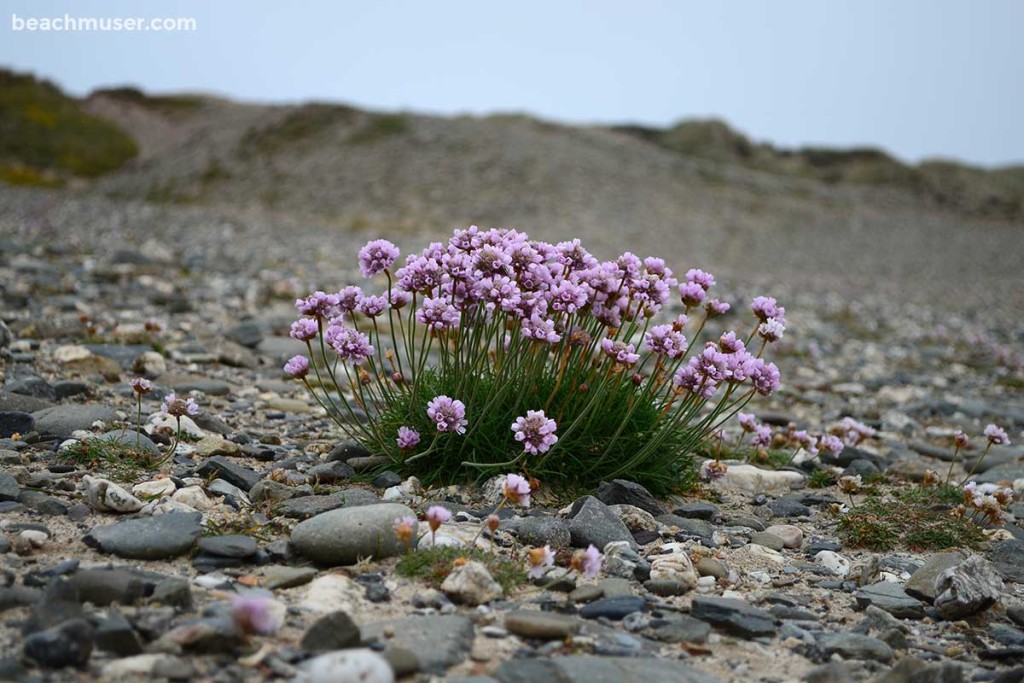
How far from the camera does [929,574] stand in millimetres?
4430

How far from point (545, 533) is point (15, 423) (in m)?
3.65

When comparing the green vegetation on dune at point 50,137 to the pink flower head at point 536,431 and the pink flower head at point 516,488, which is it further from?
the pink flower head at point 516,488

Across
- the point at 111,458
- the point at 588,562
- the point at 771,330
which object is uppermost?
the point at 771,330

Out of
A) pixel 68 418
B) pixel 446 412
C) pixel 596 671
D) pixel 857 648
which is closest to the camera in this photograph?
pixel 596 671

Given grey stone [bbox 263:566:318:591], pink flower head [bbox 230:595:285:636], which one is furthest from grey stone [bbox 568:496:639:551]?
pink flower head [bbox 230:595:285:636]

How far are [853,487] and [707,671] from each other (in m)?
2.93

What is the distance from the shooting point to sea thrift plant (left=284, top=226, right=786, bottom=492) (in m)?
4.73

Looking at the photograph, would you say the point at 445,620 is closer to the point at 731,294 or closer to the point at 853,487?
the point at 853,487

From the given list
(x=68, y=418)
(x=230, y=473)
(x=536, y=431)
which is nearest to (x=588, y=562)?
(x=536, y=431)

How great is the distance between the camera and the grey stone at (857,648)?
3.63m

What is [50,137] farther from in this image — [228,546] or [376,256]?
[228,546]

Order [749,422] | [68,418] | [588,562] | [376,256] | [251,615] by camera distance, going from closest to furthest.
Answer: [251,615] → [588,562] → [376,256] → [68,418] → [749,422]

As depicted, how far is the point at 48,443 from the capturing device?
534 centimetres

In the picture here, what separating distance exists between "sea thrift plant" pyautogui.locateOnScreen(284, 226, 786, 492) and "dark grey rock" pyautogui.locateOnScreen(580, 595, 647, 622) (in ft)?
→ 3.08
